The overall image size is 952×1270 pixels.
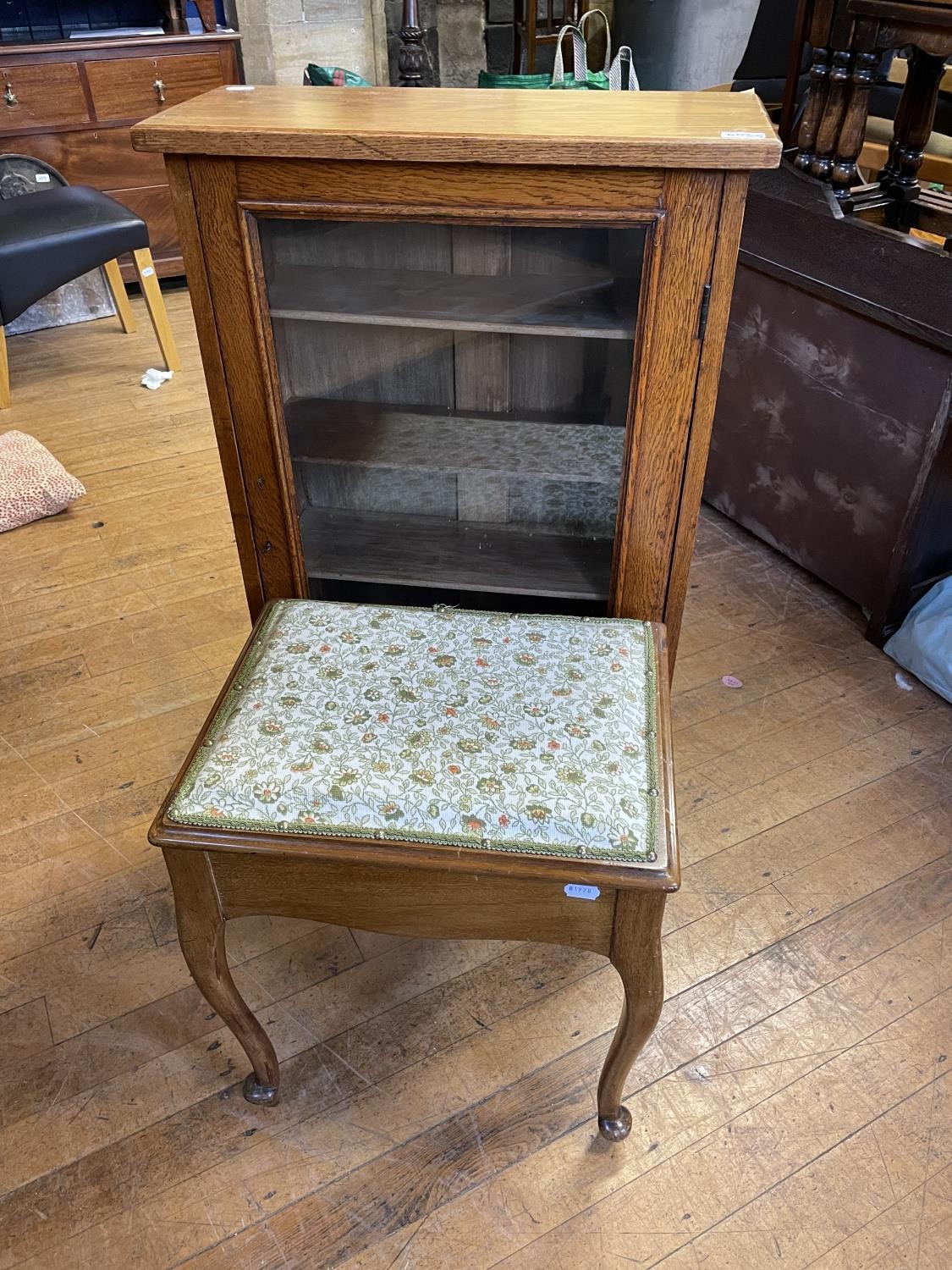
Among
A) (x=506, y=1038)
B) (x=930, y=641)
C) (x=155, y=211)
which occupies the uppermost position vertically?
(x=155, y=211)

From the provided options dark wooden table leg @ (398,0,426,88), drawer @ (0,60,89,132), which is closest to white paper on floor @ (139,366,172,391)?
drawer @ (0,60,89,132)

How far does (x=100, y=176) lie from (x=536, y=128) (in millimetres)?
2831

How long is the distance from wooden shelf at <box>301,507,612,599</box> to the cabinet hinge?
0.37 metres

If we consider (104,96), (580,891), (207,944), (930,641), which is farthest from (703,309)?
(104,96)

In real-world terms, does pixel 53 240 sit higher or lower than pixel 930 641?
higher

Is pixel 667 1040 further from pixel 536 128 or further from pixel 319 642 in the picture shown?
pixel 536 128

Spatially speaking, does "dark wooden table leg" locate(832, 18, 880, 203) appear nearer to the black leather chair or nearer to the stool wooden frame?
the stool wooden frame

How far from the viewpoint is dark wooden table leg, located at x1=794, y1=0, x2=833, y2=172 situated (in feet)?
6.26

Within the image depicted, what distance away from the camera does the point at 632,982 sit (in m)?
1.03

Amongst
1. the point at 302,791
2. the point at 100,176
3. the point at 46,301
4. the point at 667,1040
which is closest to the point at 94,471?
the point at 46,301

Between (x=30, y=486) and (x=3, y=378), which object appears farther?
(x=3, y=378)

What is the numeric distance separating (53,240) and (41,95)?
0.83 m

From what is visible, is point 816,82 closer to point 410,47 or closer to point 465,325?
point 465,325

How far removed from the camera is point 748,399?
2.12 meters
